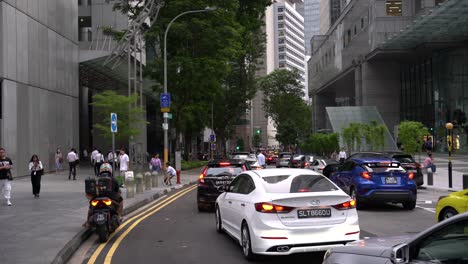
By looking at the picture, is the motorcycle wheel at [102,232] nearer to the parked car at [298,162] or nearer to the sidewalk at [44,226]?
the sidewalk at [44,226]

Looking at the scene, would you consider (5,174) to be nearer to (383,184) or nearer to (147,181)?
(147,181)

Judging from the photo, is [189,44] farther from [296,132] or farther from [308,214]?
[296,132]

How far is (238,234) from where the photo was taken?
912cm

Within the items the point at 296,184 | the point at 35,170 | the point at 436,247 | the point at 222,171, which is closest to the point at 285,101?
the point at 35,170

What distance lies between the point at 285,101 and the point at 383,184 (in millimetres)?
81566

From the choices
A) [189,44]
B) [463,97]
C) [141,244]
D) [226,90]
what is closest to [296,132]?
[226,90]

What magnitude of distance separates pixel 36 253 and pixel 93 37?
45.1m

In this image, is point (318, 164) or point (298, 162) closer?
point (318, 164)

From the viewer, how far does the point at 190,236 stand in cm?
1073

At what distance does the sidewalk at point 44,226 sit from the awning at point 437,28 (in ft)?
91.3

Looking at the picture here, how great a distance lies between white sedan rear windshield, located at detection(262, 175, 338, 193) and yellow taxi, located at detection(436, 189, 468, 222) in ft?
9.32

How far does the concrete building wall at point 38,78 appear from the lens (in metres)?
28.8

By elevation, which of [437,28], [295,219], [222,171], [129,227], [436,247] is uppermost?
[437,28]

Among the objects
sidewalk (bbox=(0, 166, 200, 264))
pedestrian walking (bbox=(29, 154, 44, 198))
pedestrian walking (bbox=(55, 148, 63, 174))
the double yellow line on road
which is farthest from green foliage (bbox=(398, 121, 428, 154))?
pedestrian walking (bbox=(29, 154, 44, 198))
